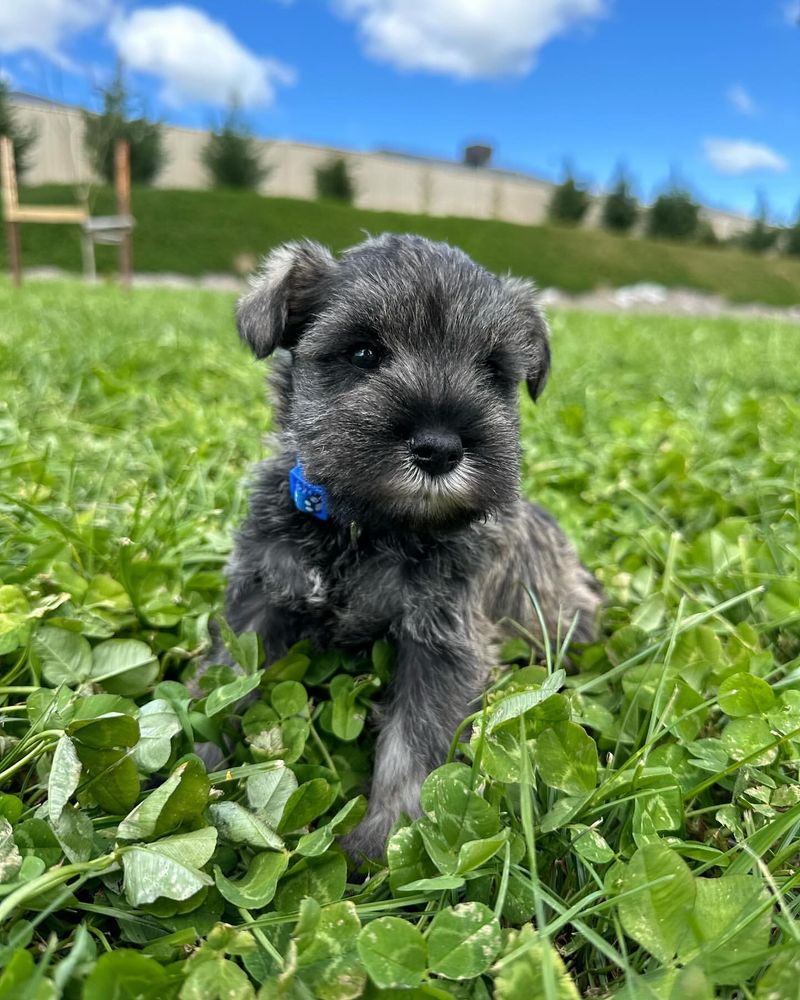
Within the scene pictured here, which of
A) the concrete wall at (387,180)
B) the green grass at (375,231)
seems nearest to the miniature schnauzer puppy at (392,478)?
the green grass at (375,231)

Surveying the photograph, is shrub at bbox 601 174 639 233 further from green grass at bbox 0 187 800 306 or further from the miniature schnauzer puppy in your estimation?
the miniature schnauzer puppy

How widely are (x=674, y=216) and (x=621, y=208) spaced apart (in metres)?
4.01

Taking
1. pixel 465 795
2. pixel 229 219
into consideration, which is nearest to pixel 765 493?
pixel 465 795

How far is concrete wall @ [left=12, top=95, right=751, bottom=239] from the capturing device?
43722mm

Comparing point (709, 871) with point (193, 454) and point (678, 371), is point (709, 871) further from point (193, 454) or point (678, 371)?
point (678, 371)

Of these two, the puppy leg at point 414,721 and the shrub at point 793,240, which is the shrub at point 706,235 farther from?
the puppy leg at point 414,721

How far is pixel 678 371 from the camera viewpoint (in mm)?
8219

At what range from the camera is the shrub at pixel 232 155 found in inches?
1762

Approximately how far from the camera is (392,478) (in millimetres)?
1975

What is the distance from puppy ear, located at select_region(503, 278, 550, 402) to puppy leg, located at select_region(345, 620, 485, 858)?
44.6 inches

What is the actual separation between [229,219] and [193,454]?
36.1 metres

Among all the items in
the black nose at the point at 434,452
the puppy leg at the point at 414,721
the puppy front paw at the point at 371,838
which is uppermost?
the black nose at the point at 434,452

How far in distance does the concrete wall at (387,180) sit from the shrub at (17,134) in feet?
4.21

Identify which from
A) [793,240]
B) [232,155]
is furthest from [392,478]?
[793,240]
